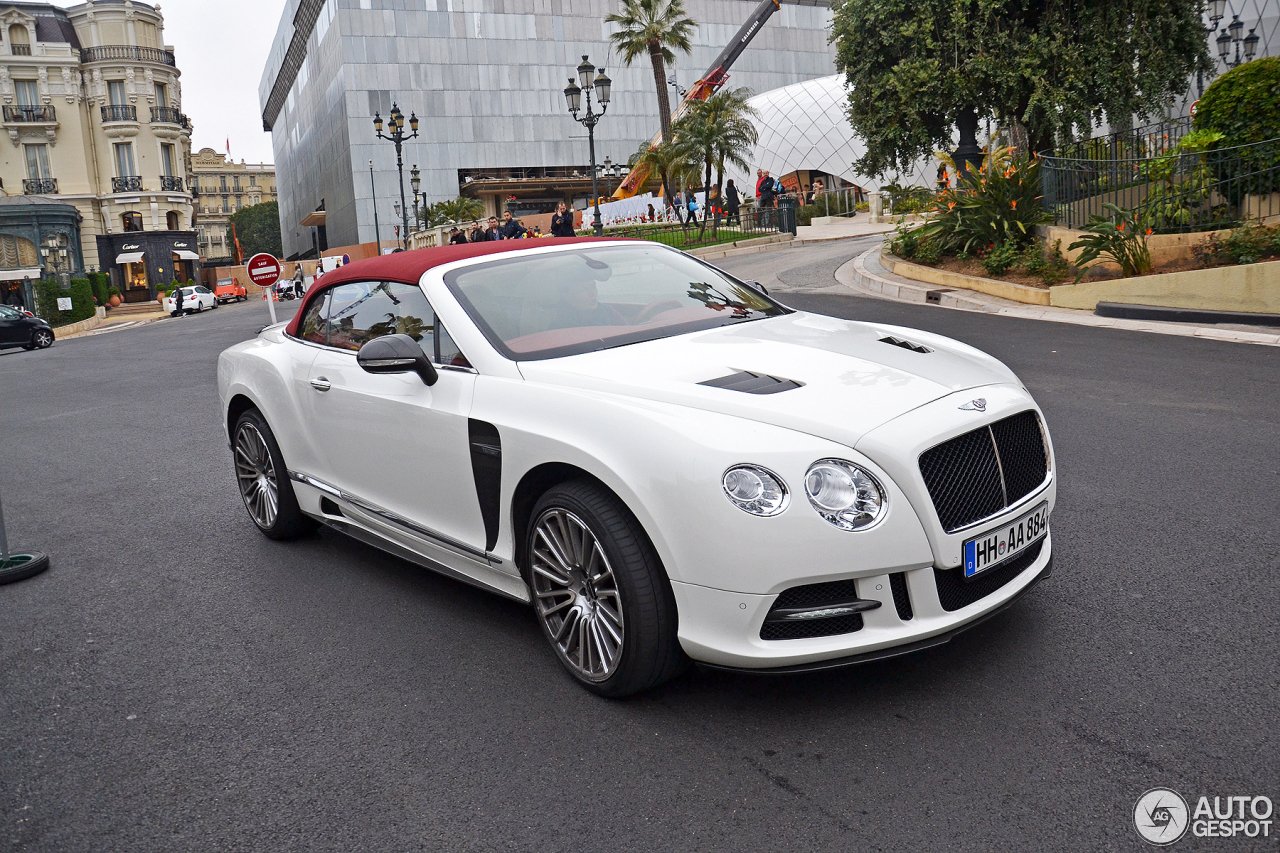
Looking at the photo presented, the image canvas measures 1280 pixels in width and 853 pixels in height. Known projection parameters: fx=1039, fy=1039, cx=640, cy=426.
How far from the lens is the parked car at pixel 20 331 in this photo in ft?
107

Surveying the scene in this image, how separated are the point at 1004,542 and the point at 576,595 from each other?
142cm

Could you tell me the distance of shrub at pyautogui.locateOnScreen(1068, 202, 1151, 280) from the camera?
12922 millimetres

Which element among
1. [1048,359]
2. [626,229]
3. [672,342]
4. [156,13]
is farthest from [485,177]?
[672,342]

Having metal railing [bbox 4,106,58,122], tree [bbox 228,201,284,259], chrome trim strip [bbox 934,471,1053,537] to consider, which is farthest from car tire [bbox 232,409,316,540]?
tree [bbox 228,201,284,259]

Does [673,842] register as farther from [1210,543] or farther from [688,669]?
[1210,543]

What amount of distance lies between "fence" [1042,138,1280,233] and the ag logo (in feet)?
39.5

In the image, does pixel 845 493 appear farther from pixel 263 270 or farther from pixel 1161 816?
pixel 263 270

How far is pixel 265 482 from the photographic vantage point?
18.7ft

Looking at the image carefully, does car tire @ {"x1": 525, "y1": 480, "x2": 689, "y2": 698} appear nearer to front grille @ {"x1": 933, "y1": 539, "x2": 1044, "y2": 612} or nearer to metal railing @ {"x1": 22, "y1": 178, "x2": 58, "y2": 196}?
front grille @ {"x1": 933, "y1": 539, "x2": 1044, "y2": 612}

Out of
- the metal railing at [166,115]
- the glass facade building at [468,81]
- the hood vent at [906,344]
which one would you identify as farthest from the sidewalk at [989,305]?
the metal railing at [166,115]

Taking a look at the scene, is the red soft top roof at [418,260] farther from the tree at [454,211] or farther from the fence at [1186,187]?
the tree at [454,211]

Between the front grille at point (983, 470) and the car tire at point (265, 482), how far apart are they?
3.52 meters

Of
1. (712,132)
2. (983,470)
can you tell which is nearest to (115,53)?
(712,132)

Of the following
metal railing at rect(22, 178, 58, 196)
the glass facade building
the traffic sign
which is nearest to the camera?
the traffic sign
